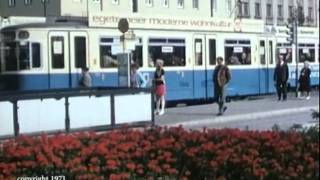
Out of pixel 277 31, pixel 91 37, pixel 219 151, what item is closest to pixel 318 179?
pixel 219 151

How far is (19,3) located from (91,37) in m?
14.1

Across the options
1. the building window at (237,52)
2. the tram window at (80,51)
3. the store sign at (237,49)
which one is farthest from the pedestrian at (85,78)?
the store sign at (237,49)

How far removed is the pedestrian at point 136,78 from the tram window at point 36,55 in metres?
2.42

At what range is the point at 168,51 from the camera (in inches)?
995

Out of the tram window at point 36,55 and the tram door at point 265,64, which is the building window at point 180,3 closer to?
the tram window at point 36,55

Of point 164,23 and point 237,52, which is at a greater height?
point 164,23

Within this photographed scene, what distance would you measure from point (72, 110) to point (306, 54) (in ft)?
63.3

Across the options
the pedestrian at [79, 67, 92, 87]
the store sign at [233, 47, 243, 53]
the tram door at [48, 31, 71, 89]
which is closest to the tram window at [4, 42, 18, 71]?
the tram door at [48, 31, 71, 89]

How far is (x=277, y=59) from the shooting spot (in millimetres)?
30547

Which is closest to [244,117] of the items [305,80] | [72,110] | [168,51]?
[168,51]

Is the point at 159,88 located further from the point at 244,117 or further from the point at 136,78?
the point at 244,117

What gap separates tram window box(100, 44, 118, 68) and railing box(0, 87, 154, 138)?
6.75 meters

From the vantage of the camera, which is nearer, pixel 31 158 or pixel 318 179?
pixel 31 158

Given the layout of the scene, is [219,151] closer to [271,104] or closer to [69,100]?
[69,100]
